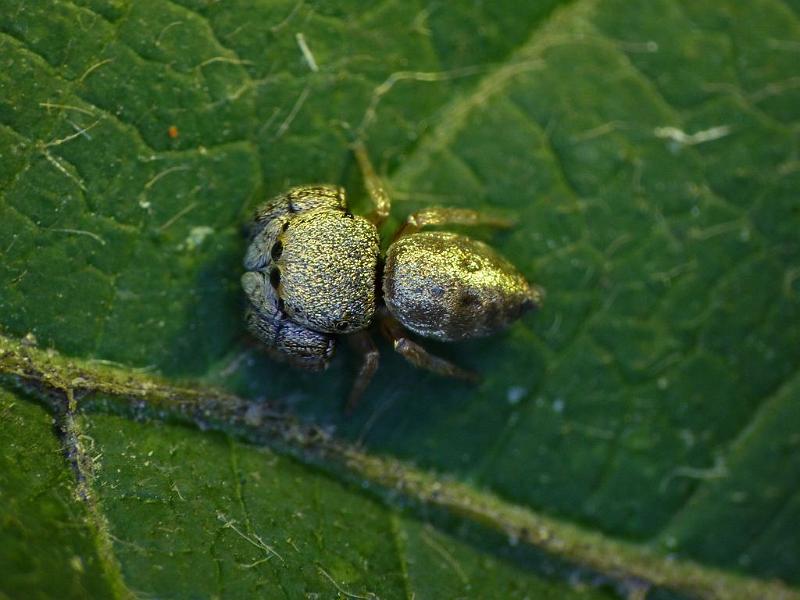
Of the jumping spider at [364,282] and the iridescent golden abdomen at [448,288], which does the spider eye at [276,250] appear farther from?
the iridescent golden abdomen at [448,288]

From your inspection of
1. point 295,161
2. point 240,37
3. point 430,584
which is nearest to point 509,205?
point 295,161

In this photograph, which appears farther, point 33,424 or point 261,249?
point 261,249

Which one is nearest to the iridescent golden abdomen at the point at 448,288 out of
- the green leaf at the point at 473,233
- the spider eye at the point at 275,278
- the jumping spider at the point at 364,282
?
the jumping spider at the point at 364,282

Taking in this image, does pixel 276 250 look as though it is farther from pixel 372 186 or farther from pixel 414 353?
pixel 414 353

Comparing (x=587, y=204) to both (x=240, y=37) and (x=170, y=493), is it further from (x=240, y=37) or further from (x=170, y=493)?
(x=170, y=493)

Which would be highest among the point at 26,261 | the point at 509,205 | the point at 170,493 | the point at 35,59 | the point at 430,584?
the point at 35,59

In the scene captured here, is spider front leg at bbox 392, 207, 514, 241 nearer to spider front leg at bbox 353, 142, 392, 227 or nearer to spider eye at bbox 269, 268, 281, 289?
spider front leg at bbox 353, 142, 392, 227
